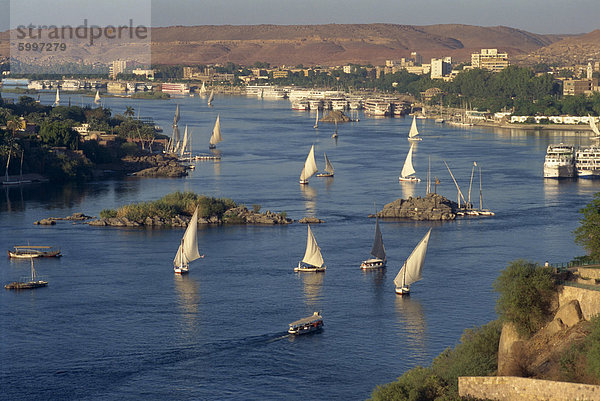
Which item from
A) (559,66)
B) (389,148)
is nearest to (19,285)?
(389,148)

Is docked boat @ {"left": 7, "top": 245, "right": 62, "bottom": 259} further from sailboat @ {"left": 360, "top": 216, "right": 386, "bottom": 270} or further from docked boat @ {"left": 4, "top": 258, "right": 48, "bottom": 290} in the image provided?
sailboat @ {"left": 360, "top": 216, "right": 386, "bottom": 270}

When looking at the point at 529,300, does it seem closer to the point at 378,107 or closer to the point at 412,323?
the point at 412,323

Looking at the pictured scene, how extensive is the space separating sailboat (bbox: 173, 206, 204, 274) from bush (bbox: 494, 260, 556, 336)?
10040 mm

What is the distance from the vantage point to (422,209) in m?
27.2

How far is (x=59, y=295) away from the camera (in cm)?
1895

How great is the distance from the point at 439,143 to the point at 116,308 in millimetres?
30821

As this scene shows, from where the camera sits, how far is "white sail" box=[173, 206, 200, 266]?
68.5ft

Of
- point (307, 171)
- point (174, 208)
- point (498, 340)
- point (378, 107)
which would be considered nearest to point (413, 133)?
point (307, 171)

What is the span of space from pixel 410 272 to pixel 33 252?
7.78 meters

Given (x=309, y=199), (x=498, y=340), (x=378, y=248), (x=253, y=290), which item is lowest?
(x=253, y=290)

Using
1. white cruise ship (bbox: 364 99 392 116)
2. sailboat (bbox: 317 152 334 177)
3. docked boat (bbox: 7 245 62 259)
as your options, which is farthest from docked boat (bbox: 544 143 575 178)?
white cruise ship (bbox: 364 99 392 116)

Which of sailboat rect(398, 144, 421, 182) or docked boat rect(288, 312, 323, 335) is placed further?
sailboat rect(398, 144, 421, 182)

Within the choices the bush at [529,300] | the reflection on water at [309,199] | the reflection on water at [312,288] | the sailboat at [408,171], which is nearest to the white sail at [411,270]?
the reflection on water at [312,288]

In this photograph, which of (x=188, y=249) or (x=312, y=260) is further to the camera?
(x=188, y=249)
